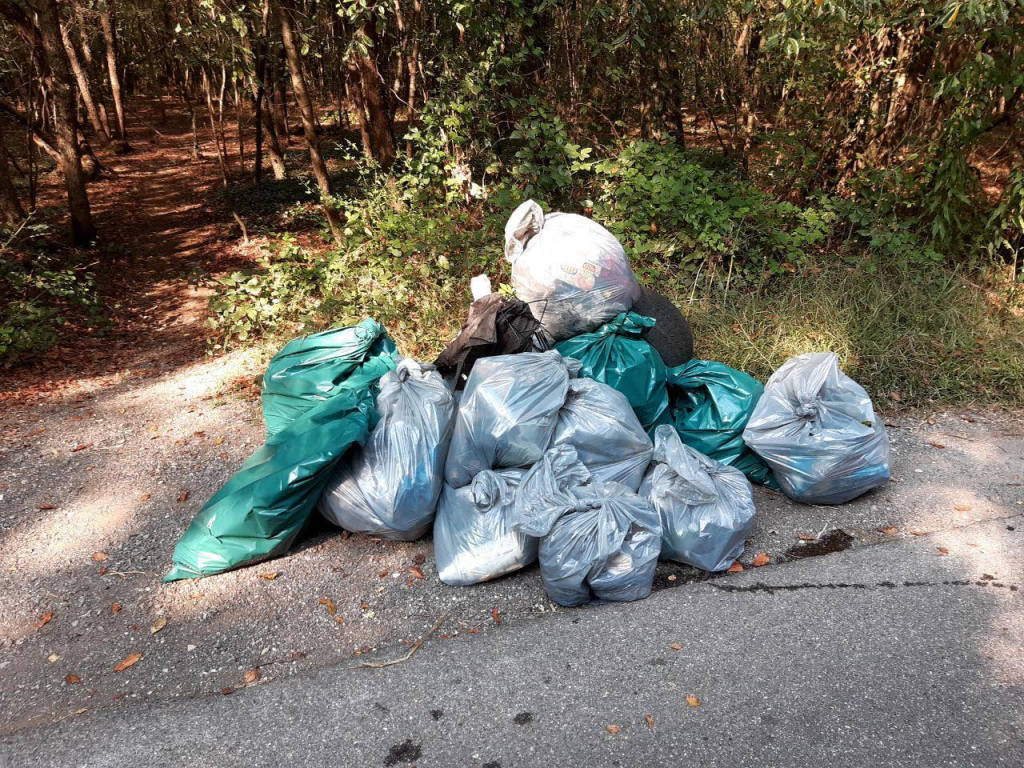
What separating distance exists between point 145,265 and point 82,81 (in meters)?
5.72

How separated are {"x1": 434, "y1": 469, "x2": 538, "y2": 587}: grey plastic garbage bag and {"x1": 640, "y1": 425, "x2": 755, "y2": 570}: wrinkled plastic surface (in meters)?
0.50

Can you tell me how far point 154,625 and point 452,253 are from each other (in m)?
3.14

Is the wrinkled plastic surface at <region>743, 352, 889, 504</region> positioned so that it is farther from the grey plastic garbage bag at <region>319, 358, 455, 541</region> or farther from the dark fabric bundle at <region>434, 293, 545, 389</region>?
the grey plastic garbage bag at <region>319, 358, 455, 541</region>

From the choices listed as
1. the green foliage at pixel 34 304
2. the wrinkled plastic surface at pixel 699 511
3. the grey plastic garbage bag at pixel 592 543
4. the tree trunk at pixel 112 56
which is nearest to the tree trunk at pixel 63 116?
the green foliage at pixel 34 304

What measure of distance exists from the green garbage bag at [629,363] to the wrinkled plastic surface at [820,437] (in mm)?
412

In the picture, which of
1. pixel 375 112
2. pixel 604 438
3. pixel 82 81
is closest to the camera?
pixel 604 438

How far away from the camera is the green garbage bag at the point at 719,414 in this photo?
294 centimetres

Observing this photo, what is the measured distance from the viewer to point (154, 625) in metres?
2.34

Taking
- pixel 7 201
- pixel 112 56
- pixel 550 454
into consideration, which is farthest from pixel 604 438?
pixel 112 56

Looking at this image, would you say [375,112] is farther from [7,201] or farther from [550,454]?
[550,454]

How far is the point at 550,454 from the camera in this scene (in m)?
2.57

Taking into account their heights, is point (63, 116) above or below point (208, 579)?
above

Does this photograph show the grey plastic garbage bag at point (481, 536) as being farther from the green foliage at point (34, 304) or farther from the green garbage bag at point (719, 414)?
the green foliage at point (34, 304)

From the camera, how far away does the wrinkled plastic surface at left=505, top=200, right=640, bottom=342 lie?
3184mm
